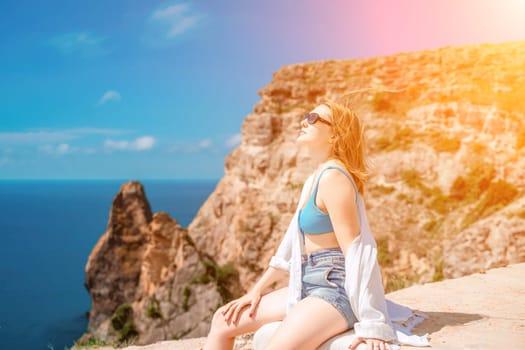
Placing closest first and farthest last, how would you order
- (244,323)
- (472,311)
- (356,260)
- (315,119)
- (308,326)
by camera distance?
(308,326) < (356,260) < (315,119) < (244,323) < (472,311)

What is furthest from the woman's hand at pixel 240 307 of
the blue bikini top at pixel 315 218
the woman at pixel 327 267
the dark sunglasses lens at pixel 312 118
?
the dark sunglasses lens at pixel 312 118

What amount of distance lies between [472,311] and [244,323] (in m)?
3.72

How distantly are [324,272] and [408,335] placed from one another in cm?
110

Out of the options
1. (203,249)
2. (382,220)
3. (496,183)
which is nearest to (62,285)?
(203,249)

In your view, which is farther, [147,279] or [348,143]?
[147,279]

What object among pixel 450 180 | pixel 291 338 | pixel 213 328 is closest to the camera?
pixel 291 338

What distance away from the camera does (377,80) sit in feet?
147

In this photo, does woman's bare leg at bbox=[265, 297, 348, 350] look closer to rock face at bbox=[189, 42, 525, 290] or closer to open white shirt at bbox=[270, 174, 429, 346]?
open white shirt at bbox=[270, 174, 429, 346]

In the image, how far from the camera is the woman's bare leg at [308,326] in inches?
142

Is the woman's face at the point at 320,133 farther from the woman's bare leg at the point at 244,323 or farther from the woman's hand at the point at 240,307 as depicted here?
the woman's hand at the point at 240,307

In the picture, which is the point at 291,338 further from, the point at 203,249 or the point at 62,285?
the point at 62,285

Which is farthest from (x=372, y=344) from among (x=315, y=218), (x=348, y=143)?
(x=348, y=143)

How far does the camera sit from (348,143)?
410 centimetres

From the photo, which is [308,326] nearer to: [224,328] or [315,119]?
[224,328]
